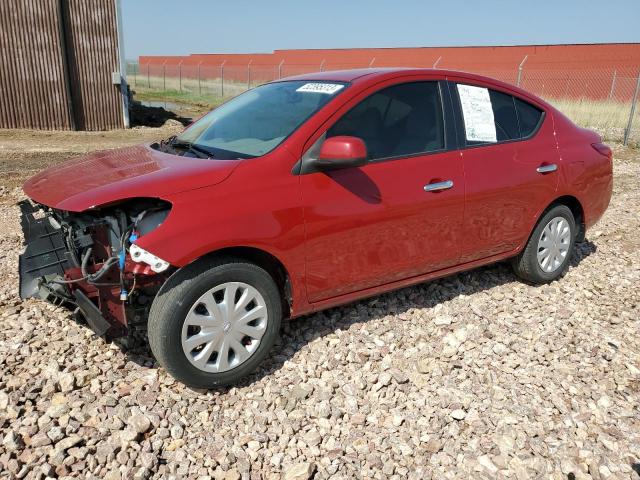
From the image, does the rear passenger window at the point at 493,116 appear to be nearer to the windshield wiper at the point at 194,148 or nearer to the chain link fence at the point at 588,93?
the windshield wiper at the point at 194,148

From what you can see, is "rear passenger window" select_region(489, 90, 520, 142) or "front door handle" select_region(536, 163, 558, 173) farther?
"front door handle" select_region(536, 163, 558, 173)

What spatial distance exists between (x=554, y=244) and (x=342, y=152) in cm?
258

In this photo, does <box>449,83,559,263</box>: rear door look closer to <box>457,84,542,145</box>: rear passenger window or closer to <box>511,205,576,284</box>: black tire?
<box>457,84,542,145</box>: rear passenger window

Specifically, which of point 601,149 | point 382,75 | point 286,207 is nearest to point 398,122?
point 382,75

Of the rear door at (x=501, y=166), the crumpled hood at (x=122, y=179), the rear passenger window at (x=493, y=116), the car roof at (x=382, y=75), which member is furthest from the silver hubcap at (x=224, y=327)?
the rear passenger window at (x=493, y=116)

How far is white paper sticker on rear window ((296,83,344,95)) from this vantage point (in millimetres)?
3601

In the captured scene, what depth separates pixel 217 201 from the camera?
2.98m

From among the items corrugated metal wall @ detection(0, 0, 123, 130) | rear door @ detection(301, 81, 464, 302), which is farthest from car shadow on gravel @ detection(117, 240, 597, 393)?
corrugated metal wall @ detection(0, 0, 123, 130)

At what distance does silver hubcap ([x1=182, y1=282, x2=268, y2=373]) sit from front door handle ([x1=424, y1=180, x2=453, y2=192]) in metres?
1.40

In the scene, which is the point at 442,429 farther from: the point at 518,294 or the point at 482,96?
the point at 482,96

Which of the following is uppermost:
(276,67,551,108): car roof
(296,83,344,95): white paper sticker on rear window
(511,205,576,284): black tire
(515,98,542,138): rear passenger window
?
(276,67,551,108): car roof

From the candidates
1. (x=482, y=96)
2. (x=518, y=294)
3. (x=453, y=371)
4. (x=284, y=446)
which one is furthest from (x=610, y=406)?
(x=482, y=96)

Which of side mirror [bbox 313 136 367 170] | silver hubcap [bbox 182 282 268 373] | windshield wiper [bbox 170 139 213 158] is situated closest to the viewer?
silver hubcap [bbox 182 282 268 373]

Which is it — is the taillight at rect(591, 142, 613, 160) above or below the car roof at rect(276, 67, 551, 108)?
below
